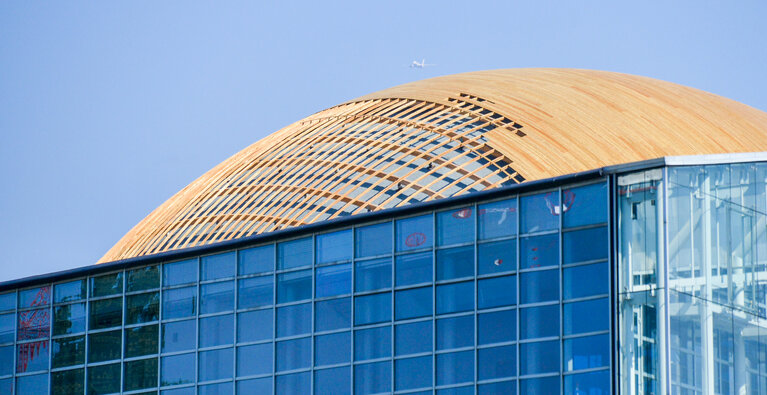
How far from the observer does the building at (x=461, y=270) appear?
119 feet

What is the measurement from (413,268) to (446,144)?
11.0 m

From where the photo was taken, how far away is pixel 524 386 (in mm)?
37531

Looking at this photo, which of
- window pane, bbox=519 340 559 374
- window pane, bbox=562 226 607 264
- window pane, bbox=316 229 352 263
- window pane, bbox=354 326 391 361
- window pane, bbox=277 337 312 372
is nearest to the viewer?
window pane, bbox=562 226 607 264

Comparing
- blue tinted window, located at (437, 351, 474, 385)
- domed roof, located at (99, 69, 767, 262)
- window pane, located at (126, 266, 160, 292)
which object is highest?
domed roof, located at (99, 69, 767, 262)

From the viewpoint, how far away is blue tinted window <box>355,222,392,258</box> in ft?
132

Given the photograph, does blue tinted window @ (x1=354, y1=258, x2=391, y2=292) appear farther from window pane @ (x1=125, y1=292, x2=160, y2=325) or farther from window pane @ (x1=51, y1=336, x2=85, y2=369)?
window pane @ (x1=51, y1=336, x2=85, y2=369)

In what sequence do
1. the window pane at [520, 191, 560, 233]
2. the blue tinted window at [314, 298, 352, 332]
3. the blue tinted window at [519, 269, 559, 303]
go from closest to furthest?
the blue tinted window at [519, 269, 559, 303] < the window pane at [520, 191, 560, 233] < the blue tinted window at [314, 298, 352, 332]

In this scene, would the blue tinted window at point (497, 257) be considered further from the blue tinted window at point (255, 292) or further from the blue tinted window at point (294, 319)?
the blue tinted window at point (255, 292)

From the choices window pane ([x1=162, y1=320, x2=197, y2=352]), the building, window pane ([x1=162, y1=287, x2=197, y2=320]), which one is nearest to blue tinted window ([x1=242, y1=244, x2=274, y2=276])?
the building

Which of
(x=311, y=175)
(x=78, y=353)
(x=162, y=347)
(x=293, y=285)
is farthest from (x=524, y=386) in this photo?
(x=311, y=175)

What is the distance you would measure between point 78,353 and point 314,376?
721 cm

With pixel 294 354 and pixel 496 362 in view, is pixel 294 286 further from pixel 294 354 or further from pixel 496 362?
pixel 496 362

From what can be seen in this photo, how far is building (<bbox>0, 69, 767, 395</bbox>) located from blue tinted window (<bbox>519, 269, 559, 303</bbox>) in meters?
0.04

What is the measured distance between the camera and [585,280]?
121ft
